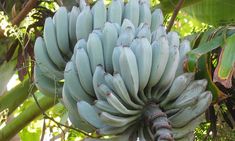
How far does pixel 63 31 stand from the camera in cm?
103

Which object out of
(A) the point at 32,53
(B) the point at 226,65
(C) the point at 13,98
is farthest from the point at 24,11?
(B) the point at 226,65

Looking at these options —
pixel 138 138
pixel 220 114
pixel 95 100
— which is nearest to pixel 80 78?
pixel 95 100

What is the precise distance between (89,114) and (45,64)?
0.65 feet

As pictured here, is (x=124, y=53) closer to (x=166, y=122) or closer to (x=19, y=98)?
(x=166, y=122)

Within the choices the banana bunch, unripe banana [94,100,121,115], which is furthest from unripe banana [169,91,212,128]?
unripe banana [94,100,121,115]

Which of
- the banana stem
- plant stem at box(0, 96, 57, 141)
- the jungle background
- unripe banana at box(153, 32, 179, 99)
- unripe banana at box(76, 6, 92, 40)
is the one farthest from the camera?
→ plant stem at box(0, 96, 57, 141)

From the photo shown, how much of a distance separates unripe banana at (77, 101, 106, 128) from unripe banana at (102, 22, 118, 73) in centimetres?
8

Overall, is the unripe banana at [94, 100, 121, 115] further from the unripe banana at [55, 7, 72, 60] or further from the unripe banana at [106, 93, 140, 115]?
the unripe banana at [55, 7, 72, 60]

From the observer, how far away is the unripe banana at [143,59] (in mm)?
859

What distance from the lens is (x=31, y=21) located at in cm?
135

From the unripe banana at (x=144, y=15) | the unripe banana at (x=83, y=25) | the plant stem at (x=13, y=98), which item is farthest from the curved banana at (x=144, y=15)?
the plant stem at (x=13, y=98)

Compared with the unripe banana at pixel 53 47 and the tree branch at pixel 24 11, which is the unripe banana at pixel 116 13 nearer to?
the unripe banana at pixel 53 47

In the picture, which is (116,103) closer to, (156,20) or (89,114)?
(89,114)

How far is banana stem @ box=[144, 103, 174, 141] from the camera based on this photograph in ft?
Answer: 2.58
